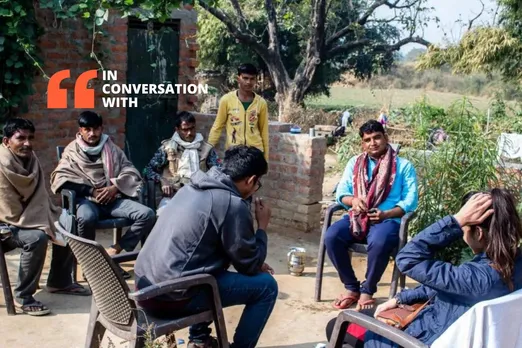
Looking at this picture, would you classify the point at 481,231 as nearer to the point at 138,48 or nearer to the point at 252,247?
the point at 252,247

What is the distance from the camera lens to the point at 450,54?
16859 mm

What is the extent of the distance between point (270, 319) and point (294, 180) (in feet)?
8.15

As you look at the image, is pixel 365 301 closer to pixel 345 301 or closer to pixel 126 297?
pixel 345 301

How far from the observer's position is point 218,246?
331cm

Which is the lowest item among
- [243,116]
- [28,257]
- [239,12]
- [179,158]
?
[28,257]

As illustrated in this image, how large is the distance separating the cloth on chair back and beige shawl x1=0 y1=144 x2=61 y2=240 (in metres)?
3.00

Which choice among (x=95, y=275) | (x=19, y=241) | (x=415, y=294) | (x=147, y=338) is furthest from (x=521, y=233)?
(x=19, y=241)

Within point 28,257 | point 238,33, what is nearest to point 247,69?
point 28,257

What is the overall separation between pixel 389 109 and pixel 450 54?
916 centimetres

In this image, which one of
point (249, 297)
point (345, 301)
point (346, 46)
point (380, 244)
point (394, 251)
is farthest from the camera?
point (346, 46)

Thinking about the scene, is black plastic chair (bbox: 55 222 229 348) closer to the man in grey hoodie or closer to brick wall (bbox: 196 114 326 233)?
the man in grey hoodie

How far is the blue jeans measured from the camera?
135 inches

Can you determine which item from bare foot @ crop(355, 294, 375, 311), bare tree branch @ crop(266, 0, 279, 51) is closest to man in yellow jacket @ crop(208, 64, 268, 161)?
bare foot @ crop(355, 294, 375, 311)

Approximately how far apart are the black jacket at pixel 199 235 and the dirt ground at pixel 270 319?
1.85ft
